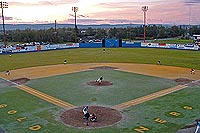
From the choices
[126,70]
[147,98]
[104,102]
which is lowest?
[104,102]

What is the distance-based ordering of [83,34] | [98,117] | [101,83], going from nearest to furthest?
1. [98,117]
2. [101,83]
3. [83,34]

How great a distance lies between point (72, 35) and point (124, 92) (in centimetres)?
9828

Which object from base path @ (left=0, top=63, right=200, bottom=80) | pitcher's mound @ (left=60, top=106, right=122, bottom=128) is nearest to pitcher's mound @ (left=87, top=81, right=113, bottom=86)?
base path @ (left=0, top=63, right=200, bottom=80)

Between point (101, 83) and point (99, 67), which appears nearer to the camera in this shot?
point (101, 83)

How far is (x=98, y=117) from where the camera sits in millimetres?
21047

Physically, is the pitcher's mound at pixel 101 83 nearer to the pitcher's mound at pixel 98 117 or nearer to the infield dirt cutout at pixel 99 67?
the infield dirt cutout at pixel 99 67

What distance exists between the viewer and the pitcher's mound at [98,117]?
771 inches

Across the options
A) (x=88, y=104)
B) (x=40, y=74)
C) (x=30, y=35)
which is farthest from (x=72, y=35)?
(x=88, y=104)

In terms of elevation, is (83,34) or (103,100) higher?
(83,34)

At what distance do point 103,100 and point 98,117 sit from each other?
5.00m

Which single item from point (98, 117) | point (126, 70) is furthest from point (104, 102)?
point (126, 70)

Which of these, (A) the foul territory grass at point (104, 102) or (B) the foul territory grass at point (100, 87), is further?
(B) the foul territory grass at point (100, 87)

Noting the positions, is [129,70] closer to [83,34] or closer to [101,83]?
[101,83]

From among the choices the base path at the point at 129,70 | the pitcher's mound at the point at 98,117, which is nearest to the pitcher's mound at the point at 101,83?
the base path at the point at 129,70
